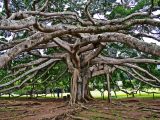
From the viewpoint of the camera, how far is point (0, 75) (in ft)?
42.3

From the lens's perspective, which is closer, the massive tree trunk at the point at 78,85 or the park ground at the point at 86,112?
the park ground at the point at 86,112

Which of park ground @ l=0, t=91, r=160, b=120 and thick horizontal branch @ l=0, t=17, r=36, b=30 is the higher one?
thick horizontal branch @ l=0, t=17, r=36, b=30

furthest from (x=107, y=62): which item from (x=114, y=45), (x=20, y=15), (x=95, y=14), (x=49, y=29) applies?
(x=20, y=15)

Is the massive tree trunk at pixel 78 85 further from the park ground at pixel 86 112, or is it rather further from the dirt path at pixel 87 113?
the dirt path at pixel 87 113

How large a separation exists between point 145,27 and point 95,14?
3.27m

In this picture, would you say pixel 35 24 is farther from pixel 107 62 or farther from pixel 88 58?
pixel 107 62

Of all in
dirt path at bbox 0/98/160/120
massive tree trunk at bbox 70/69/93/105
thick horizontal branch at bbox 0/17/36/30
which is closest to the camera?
thick horizontal branch at bbox 0/17/36/30

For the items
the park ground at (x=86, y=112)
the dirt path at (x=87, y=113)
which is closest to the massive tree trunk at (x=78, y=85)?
the park ground at (x=86, y=112)

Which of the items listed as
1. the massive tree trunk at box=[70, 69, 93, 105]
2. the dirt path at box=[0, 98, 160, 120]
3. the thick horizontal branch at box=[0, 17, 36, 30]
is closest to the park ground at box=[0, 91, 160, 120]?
the dirt path at box=[0, 98, 160, 120]

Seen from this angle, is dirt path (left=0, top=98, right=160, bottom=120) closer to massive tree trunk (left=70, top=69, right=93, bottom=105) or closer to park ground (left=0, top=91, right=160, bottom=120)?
park ground (left=0, top=91, right=160, bottom=120)

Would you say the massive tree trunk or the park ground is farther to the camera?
the massive tree trunk

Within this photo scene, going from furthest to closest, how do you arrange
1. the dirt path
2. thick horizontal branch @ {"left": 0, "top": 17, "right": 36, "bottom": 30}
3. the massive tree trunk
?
the massive tree trunk, the dirt path, thick horizontal branch @ {"left": 0, "top": 17, "right": 36, "bottom": 30}

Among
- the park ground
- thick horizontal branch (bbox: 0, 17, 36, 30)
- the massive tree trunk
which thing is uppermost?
thick horizontal branch (bbox: 0, 17, 36, 30)

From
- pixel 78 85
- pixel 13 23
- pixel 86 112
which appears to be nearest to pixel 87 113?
pixel 86 112
